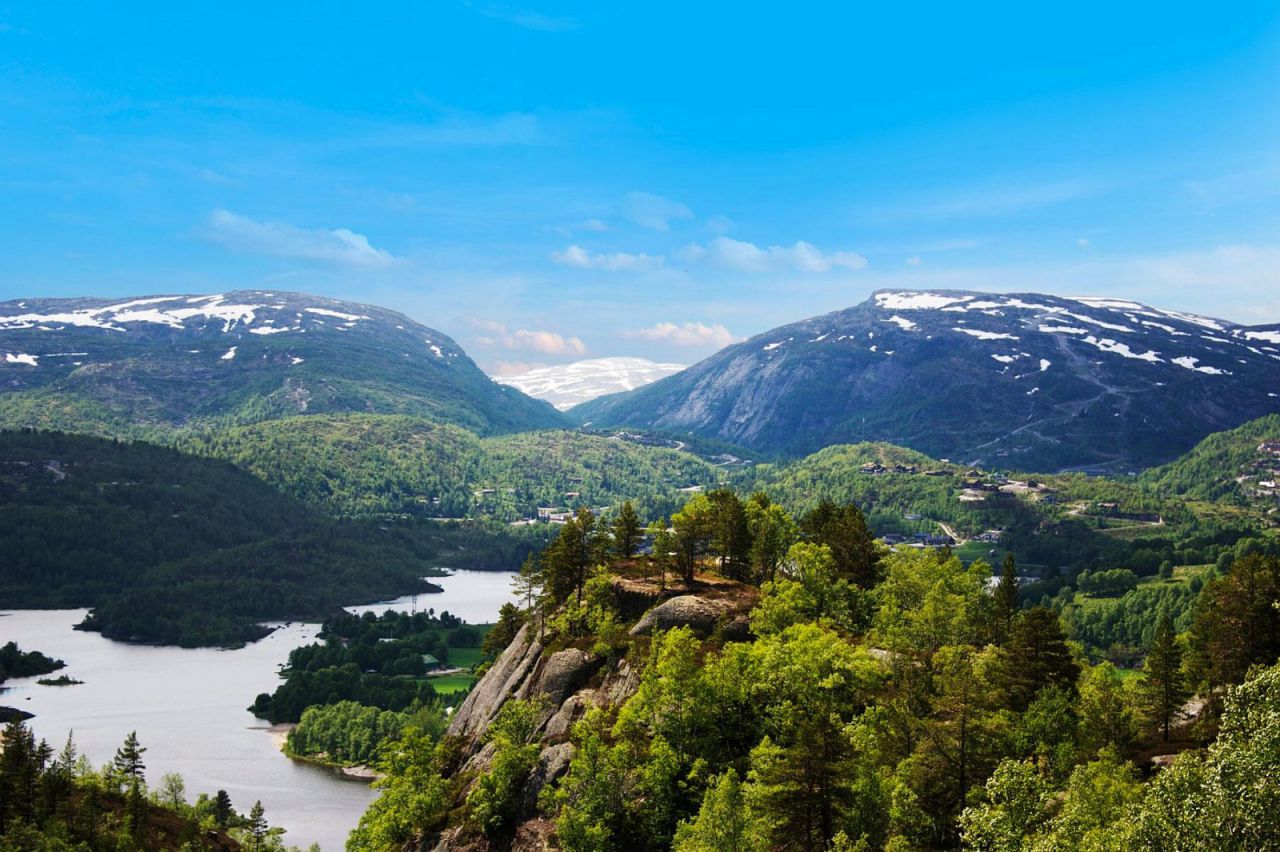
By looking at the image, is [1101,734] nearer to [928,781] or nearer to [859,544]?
[928,781]

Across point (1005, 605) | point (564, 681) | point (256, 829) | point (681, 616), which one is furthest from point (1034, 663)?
point (256, 829)

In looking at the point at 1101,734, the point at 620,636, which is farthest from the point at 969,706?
the point at 620,636

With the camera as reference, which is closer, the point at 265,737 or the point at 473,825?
the point at 473,825

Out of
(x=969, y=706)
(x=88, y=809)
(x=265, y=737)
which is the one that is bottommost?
(x=265, y=737)

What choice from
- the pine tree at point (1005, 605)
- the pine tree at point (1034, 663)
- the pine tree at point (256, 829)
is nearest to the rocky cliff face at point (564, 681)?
the pine tree at point (1005, 605)

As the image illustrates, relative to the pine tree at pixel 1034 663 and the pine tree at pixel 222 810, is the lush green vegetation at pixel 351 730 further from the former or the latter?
the pine tree at pixel 1034 663
